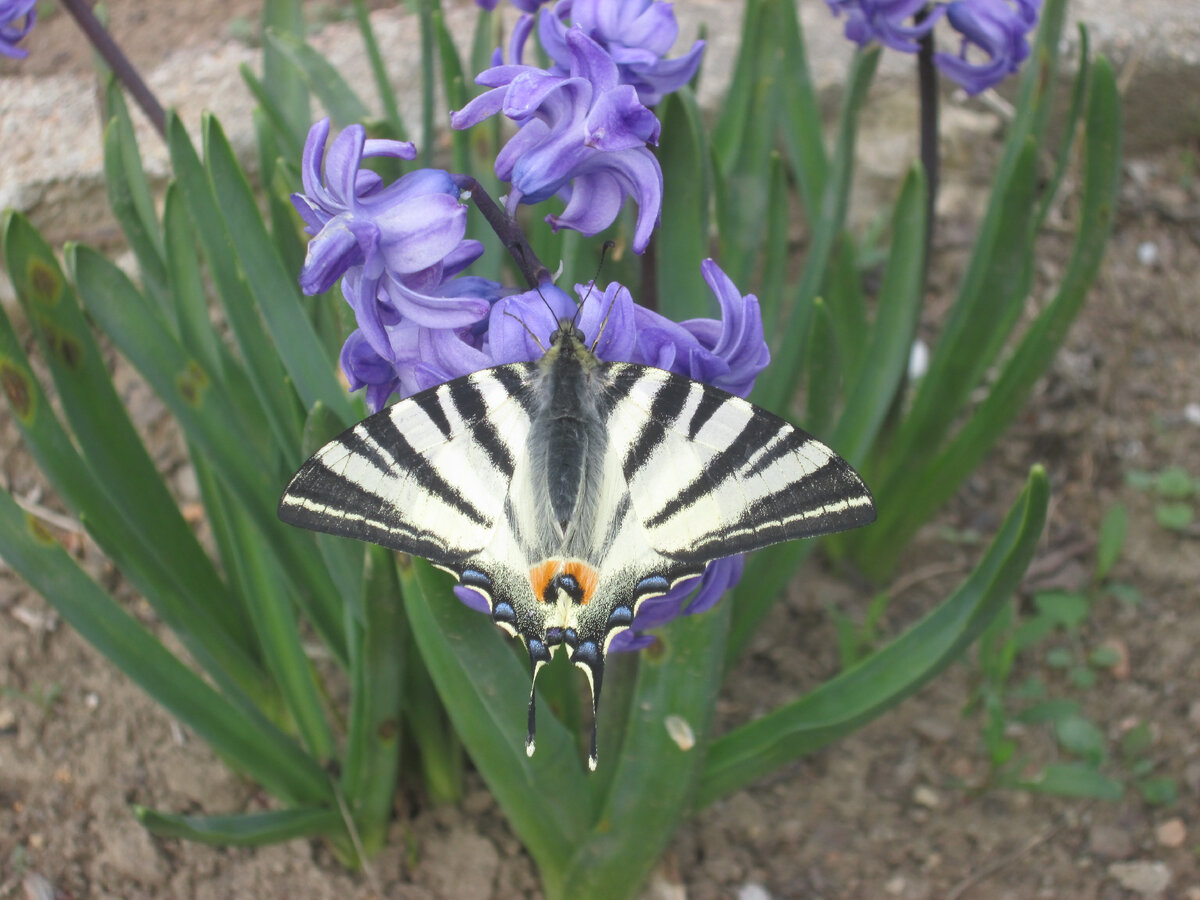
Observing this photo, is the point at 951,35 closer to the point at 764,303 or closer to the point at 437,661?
the point at 764,303

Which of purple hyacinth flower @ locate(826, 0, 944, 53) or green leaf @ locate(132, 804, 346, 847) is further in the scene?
purple hyacinth flower @ locate(826, 0, 944, 53)

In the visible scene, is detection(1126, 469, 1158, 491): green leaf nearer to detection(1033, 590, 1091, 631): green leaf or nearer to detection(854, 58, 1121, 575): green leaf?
A: detection(1033, 590, 1091, 631): green leaf

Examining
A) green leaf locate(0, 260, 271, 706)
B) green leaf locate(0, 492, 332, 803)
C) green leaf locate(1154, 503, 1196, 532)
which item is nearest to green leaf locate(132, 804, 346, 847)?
green leaf locate(0, 492, 332, 803)

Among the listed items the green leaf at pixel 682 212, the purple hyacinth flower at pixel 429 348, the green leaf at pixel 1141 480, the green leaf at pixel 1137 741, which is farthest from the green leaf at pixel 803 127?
the purple hyacinth flower at pixel 429 348

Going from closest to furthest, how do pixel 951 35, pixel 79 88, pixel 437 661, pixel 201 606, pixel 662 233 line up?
pixel 437 661 → pixel 662 233 → pixel 201 606 → pixel 79 88 → pixel 951 35

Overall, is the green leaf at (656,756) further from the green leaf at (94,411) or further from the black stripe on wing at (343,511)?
the green leaf at (94,411)

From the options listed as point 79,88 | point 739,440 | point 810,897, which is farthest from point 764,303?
point 79,88
